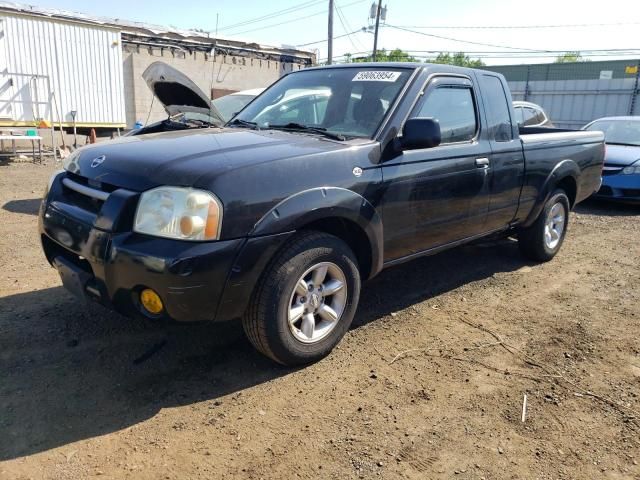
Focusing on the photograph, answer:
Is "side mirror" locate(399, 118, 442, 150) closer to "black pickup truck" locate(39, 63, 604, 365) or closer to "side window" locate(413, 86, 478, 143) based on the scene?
"black pickup truck" locate(39, 63, 604, 365)

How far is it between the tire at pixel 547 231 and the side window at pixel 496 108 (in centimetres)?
114

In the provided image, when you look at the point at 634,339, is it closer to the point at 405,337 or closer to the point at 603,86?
the point at 405,337

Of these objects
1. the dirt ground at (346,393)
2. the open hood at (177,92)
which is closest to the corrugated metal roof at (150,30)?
the open hood at (177,92)

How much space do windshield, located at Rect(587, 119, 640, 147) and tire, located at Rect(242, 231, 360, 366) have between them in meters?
8.29

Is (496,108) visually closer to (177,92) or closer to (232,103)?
(177,92)

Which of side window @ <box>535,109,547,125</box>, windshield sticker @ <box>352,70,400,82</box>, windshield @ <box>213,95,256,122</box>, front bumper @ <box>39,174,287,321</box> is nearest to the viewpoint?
front bumper @ <box>39,174,287,321</box>

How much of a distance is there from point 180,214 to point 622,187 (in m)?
8.43

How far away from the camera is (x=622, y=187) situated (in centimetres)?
885

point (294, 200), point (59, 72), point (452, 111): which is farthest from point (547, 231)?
point (59, 72)

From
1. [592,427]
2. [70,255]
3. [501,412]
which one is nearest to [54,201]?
[70,255]

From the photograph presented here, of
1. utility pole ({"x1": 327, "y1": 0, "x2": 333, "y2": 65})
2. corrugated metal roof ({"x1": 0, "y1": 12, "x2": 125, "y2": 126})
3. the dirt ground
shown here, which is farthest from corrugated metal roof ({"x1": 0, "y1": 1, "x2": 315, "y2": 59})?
the dirt ground

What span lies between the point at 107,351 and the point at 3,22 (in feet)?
43.5

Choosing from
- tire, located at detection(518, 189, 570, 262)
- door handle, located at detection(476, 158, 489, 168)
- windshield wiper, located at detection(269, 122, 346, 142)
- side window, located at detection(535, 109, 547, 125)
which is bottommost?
tire, located at detection(518, 189, 570, 262)

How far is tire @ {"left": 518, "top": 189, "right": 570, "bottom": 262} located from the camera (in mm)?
5496
